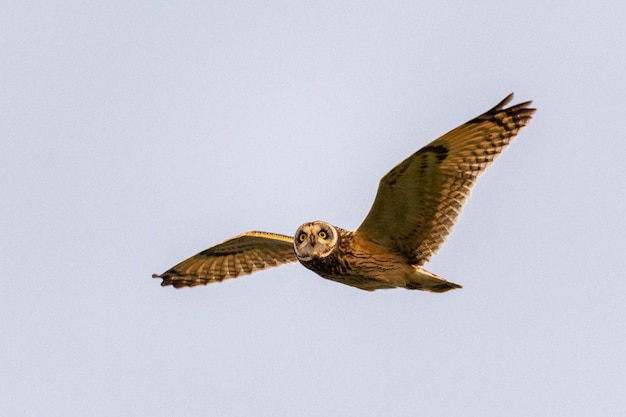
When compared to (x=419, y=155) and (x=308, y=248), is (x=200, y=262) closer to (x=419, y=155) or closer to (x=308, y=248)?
(x=308, y=248)

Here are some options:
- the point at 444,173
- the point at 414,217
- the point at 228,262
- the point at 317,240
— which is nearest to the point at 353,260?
the point at 317,240

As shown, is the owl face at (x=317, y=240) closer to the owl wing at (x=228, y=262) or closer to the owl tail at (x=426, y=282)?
the owl tail at (x=426, y=282)

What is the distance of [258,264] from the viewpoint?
49.3 ft

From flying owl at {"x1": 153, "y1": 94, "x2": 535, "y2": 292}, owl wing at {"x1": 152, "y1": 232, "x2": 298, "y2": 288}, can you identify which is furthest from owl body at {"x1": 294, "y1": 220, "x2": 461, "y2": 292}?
owl wing at {"x1": 152, "y1": 232, "x2": 298, "y2": 288}

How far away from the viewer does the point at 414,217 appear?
41.8 ft

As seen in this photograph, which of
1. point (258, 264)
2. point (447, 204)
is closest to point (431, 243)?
point (447, 204)

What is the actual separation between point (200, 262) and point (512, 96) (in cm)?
493

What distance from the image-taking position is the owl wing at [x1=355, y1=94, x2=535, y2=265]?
12266 millimetres

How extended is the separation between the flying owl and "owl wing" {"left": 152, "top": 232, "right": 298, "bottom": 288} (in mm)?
1841

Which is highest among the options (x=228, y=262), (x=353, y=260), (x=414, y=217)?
(x=228, y=262)

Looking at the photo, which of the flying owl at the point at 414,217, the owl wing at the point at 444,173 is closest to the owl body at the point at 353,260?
the flying owl at the point at 414,217

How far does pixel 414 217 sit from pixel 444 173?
64 centimetres

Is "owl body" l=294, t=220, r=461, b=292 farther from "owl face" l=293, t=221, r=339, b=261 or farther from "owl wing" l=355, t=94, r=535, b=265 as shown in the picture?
"owl wing" l=355, t=94, r=535, b=265

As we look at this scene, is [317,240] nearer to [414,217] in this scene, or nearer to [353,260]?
[353,260]
